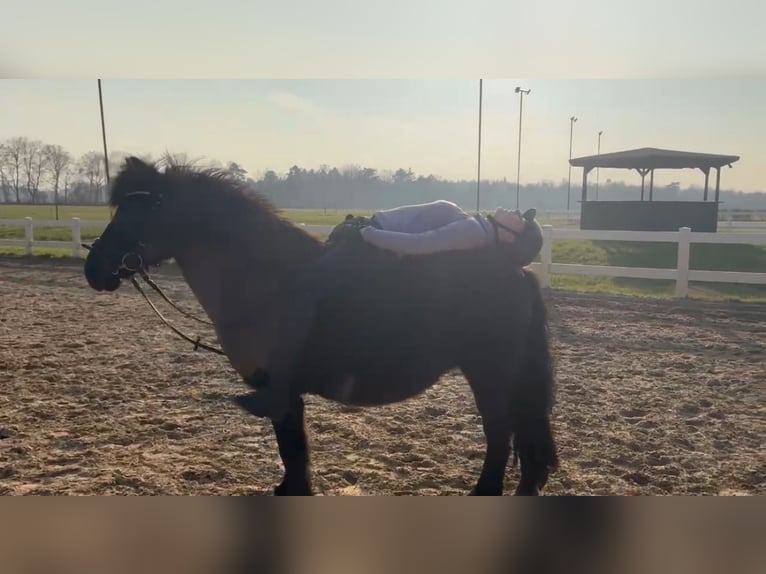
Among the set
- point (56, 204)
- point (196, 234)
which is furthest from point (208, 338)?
point (196, 234)

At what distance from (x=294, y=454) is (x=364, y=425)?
1.04 meters

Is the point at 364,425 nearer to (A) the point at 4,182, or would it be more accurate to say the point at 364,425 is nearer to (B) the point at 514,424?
(B) the point at 514,424

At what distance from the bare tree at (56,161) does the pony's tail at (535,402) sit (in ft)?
7.44

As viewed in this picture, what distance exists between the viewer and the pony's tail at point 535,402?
106 inches

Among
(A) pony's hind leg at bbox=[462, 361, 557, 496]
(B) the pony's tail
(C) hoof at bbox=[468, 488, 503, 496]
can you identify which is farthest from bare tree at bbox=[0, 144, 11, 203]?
(C) hoof at bbox=[468, 488, 503, 496]

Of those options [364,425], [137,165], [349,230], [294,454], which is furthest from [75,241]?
[349,230]

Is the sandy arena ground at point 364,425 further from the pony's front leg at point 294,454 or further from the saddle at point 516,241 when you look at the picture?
the saddle at point 516,241

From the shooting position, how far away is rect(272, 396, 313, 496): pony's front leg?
259 cm

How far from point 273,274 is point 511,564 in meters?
1.56

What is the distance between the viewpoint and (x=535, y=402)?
2701mm

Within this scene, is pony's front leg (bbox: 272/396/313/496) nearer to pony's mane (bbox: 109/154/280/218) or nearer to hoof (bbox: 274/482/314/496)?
hoof (bbox: 274/482/314/496)

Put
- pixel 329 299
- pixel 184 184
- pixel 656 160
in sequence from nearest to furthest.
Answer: pixel 329 299 → pixel 184 184 → pixel 656 160

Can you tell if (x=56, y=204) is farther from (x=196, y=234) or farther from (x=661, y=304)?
(x=661, y=304)

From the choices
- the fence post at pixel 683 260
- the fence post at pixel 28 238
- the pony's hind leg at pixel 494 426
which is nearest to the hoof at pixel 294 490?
the pony's hind leg at pixel 494 426
